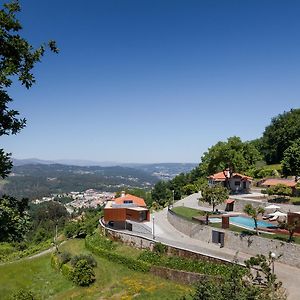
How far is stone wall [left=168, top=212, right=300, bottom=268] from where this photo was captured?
33781 millimetres

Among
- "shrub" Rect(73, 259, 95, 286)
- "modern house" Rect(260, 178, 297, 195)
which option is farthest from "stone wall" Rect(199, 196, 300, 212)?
"shrub" Rect(73, 259, 95, 286)

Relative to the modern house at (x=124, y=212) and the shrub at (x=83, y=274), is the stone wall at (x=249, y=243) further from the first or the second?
the shrub at (x=83, y=274)

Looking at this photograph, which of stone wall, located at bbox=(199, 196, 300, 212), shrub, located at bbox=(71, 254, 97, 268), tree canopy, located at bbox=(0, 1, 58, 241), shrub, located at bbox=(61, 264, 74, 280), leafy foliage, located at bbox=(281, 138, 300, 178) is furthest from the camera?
leafy foliage, located at bbox=(281, 138, 300, 178)

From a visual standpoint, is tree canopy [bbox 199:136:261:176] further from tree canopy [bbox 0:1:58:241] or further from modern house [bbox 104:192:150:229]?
tree canopy [bbox 0:1:58:241]

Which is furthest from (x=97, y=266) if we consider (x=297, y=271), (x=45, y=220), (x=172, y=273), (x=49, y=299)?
(x=45, y=220)

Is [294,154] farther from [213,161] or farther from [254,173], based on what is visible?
[254,173]

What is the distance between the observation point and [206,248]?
4103 cm

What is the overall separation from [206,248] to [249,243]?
16.8 ft

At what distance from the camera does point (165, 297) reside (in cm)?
3456

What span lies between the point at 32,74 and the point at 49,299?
34425 mm

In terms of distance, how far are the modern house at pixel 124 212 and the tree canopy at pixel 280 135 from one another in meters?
42.4

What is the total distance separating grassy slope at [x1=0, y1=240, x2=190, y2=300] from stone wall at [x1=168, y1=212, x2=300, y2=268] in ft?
24.3

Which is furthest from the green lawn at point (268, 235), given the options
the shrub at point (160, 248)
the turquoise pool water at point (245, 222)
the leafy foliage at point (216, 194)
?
the shrub at point (160, 248)

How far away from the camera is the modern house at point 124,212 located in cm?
5488
